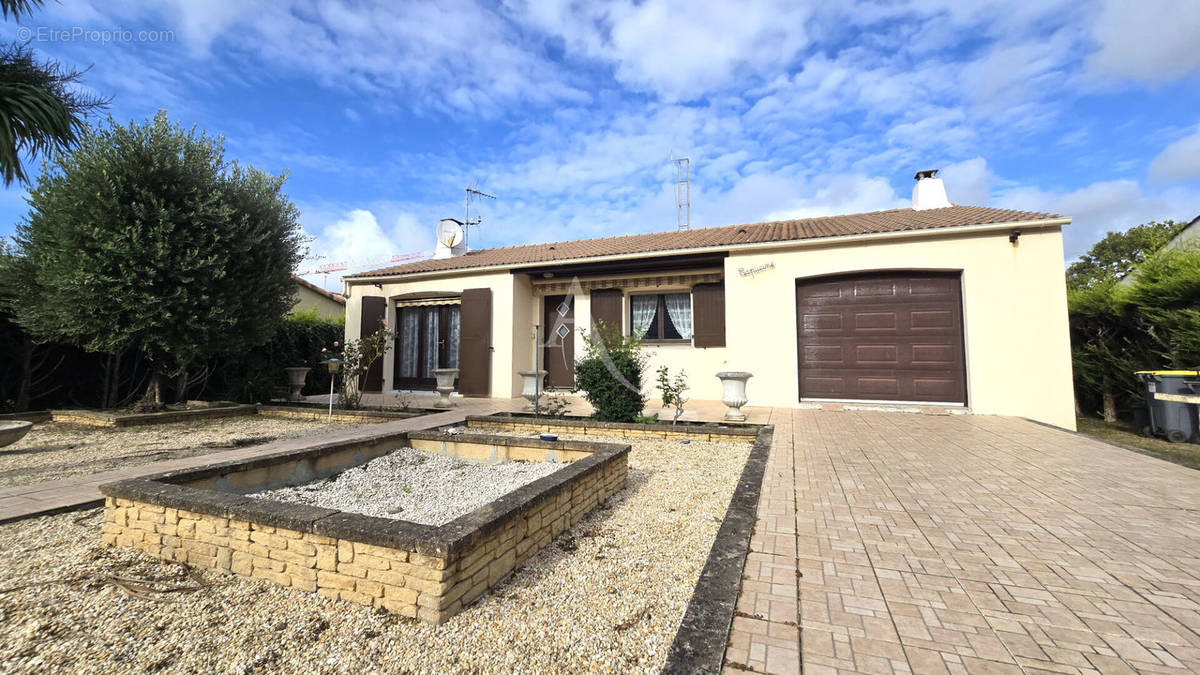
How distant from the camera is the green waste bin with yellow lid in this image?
224 inches

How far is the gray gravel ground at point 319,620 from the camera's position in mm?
1562

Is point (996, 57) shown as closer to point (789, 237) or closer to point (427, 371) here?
point (789, 237)

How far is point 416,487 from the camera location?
12.1 ft

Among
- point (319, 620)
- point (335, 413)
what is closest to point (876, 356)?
point (319, 620)

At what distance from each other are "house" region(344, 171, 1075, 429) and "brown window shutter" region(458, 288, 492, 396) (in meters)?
0.03

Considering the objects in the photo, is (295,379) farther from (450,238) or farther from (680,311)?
(680,311)

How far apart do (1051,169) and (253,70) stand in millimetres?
15631

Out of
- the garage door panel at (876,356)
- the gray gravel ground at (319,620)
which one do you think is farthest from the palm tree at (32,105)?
the garage door panel at (876,356)

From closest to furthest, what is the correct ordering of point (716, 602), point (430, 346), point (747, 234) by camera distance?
point (716, 602)
point (747, 234)
point (430, 346)

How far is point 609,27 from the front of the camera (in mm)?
7262

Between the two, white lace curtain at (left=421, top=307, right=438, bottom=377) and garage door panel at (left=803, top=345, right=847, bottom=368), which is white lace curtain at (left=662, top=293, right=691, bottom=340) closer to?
garage door panel at (left=803, top=345, right=847, bottom=368)

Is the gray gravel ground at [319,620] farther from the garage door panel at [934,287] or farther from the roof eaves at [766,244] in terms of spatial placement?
the garage door panel at [934,287]

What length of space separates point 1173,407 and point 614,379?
7253 millimetres

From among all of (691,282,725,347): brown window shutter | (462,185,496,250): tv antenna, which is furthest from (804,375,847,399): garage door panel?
(462,185,496,250): tv antenna
